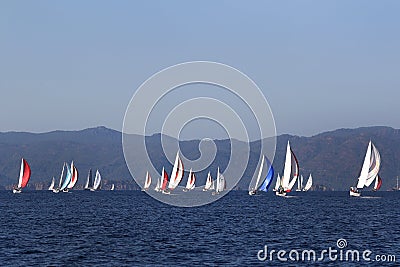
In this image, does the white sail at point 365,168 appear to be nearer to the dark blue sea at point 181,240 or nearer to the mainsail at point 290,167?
the mainsail at point 290,167

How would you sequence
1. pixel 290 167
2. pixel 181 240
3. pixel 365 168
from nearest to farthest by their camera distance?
pixel 181 240, pixel 365 168, pixel 290 167

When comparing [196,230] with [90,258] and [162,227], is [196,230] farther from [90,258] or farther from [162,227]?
[90,258]

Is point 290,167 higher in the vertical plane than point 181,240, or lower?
higher

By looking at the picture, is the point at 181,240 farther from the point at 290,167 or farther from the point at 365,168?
the point at 290,167

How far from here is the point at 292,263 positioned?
53156mm

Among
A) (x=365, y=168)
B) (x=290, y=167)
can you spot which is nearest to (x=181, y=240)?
(x=365, y=168)

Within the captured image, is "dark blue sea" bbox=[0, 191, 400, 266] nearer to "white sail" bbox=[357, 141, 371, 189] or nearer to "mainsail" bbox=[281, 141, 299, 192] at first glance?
"white sail" bbox=[357, 141, 371, 189]

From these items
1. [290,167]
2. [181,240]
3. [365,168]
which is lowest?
[181,240]

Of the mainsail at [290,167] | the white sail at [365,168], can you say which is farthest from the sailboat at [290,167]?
the white sail at [365,168]

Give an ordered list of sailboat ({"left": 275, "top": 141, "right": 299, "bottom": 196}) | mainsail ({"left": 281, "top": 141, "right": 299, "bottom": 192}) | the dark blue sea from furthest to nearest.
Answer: mainsail ({"left": 281, "top": 141, "right": 299, "bottom": 192}) < sailboat ({"left": 275, "top": 141, "right": 299, "bottom": 196}) < the dark blue sea

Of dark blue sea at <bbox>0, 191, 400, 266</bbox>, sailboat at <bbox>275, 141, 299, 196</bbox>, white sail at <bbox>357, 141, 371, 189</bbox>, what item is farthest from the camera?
sailboat at <bbox>275, 141, 299, 196</bbox>

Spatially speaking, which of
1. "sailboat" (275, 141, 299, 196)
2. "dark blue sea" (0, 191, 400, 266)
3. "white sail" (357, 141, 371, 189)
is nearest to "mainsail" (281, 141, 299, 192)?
"sailboat" (275, 141, 299, 196)

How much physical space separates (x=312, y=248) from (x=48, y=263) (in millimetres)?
23877

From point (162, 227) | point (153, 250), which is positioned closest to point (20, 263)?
point (153, 250)
